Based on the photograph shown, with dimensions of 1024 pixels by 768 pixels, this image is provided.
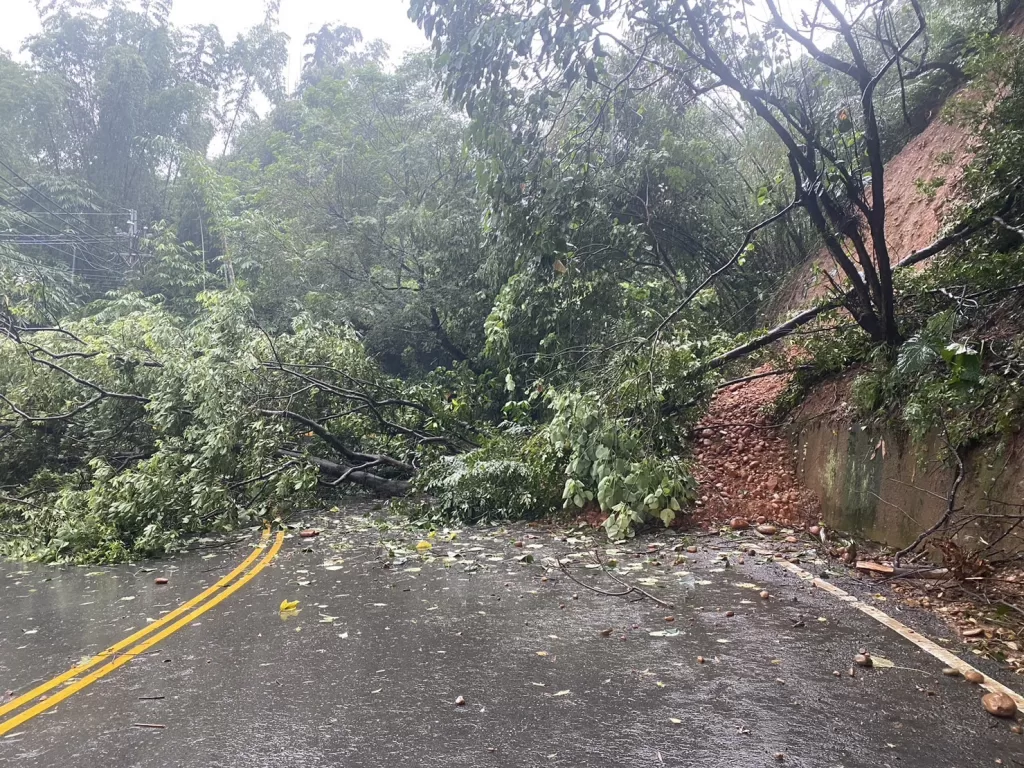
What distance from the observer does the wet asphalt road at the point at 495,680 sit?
3.36 meters

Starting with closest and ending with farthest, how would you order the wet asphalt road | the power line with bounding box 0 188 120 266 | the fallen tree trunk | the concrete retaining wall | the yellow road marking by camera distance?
the wet asphalt road → the yellow road marking → the concrete retaining wall → the fallen tree trunk → the power line with bounding box 0 188 120 266

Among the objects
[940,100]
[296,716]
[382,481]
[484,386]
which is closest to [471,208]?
[484,386]

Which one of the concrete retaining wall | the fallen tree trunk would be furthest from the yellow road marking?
the fallen tree trunk

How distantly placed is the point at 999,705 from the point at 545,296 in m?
10.8

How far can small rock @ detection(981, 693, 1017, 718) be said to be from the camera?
3.53 m

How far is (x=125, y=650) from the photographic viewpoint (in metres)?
5.01

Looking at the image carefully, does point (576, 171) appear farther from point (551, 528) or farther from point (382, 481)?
point (382, 481)

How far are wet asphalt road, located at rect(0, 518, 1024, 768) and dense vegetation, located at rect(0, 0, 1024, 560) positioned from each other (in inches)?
90.9

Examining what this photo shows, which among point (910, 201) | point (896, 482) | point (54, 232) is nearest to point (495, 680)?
point (896, 482)

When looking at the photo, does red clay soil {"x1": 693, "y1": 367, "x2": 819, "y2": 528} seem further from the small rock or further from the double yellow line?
the double yellow line

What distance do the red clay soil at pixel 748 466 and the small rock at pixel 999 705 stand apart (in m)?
5.24

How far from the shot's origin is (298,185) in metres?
26.5

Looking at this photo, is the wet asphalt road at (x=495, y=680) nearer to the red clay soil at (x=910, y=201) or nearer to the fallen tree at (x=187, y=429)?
the fallen tree at (x=187, y=429)

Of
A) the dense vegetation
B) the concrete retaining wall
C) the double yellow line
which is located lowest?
the double yellow line
